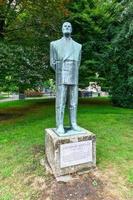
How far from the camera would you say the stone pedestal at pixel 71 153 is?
182 inches

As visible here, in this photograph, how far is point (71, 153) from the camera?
473cm

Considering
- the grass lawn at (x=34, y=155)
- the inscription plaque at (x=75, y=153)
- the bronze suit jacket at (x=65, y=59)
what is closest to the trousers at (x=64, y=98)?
the bronze suit jacket at (x=65, y=59)

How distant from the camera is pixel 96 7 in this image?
1210 cm

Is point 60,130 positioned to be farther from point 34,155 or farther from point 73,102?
point 34,155

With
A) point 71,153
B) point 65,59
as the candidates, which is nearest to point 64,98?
point 65,59

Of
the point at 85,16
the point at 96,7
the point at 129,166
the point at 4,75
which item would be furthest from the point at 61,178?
the point at 96,7

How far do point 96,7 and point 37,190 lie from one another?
9877mm

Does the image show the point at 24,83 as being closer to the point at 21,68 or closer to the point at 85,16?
the point at 21,68

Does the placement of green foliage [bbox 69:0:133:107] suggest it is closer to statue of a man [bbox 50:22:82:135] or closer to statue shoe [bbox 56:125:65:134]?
statue of a man [bbox 50:22:82:135]

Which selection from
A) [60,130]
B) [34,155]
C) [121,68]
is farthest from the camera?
[121,68]

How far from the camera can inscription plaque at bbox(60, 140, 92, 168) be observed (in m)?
4.66

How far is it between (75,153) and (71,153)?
0.08 m

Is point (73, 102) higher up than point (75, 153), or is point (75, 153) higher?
point (73, 102)

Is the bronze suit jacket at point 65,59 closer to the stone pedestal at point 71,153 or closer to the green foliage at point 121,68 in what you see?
the stone pedestal at point 71,153
